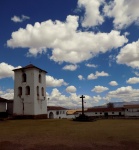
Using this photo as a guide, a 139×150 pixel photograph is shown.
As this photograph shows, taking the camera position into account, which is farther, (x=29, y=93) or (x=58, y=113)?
(x=58, y=113)

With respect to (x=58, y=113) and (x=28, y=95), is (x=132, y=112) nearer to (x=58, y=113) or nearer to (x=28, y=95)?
(x=58, y=113)

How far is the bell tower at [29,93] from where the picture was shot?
40906mm

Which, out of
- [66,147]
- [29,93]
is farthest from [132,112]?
[66,147]

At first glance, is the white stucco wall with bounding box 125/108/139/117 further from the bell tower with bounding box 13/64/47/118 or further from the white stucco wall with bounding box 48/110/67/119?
the bell tower with bounding box 13/64/47/118

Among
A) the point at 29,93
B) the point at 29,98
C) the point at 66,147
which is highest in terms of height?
the point at 29,93

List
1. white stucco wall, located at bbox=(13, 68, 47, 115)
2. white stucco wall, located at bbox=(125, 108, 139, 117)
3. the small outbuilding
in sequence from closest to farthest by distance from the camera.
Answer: white stucco wall, located at bbox=(13, 68, 47, 115) → the small outbuilding → white stucco wall, located at bbox=(125, 108, 139, 117)

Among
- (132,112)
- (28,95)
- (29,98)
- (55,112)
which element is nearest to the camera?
(29,98)

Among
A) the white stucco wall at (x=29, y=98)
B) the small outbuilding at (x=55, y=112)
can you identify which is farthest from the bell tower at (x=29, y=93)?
the small outbuilding at (x=55, y=112)

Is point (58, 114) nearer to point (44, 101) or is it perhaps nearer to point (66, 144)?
point (44, 101)

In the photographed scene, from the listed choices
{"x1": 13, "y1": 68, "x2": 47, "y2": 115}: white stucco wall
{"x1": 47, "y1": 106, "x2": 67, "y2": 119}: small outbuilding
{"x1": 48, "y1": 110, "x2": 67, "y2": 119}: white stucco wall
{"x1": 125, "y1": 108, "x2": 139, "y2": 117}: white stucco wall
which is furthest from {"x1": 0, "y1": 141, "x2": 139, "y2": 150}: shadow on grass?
{"x1": 125, "y1": 108, "x2": 139, "y2": 117}: white stucco wall

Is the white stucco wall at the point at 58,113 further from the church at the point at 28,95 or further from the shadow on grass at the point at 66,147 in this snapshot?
the shadow on grass at the point at 66,147

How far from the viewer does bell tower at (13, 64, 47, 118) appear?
134ft

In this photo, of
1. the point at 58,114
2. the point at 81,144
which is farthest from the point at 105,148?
the point at 58,114

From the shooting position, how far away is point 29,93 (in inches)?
1636
